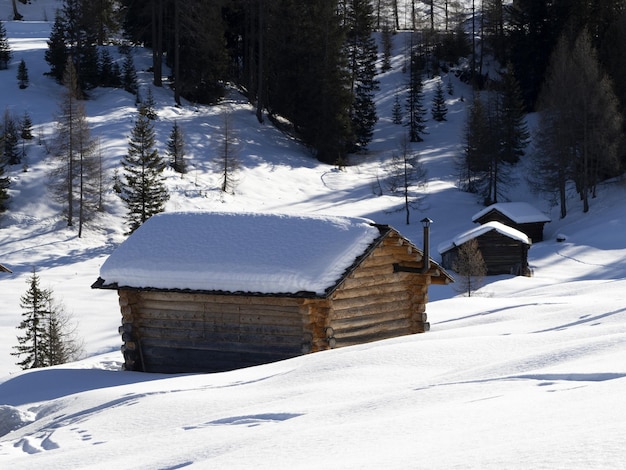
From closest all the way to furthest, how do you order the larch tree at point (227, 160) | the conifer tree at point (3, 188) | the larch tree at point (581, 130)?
the conifer tree at point (3, 188), the larch tree at point (227, 160), the larch tree at point (581, 130)

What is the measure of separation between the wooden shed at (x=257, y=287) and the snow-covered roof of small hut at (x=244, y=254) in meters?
0.02

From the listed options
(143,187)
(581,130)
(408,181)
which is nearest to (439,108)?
(408,181)

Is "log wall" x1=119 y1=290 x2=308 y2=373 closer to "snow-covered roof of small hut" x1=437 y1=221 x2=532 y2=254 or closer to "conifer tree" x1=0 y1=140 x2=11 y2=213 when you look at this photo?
"conifer tree" x1=0 y1=140 x2=11 y2=213

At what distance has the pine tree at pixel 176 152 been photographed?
45.3 m

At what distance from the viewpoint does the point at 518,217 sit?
144ft

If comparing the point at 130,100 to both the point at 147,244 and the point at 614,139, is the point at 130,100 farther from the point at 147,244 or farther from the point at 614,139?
the point at 147,244

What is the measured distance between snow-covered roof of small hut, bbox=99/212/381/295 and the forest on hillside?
23811mm

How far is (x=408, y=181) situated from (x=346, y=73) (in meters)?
9.92

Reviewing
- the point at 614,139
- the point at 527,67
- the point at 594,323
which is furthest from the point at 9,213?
the point at 527,67

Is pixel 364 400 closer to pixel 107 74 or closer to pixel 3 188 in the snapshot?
pixel 3 188

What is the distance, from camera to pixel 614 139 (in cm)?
4769

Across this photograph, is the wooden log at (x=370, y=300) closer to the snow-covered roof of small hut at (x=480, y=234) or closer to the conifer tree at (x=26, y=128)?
the snow-covered roof of small hut at (x=480, y=234)

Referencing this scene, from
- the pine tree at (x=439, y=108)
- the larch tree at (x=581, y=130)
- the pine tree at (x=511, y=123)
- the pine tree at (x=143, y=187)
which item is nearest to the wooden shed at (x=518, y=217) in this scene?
the larch tree at (x=581, y=130)

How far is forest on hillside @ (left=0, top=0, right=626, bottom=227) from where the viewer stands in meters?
47.9
